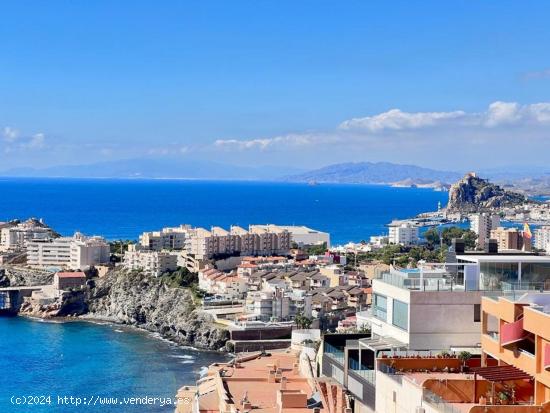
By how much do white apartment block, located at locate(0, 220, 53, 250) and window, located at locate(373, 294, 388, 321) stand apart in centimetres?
5507

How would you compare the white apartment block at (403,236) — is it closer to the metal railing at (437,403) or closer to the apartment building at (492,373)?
the apartment building at (492,373)

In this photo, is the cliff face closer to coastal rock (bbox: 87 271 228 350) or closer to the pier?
coastal rock (bbox: 87 271 228 350)

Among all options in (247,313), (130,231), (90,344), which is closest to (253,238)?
(247,313)

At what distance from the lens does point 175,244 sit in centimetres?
6156

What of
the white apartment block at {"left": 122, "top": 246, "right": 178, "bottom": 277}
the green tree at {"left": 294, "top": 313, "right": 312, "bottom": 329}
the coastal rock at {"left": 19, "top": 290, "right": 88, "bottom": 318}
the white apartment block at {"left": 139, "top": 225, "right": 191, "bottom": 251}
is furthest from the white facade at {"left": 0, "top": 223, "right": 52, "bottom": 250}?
the green tree at {"left": 294, "top": 313, "right": 312, "bottom": 329}

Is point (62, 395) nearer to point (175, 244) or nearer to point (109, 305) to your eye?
point (109, 305)

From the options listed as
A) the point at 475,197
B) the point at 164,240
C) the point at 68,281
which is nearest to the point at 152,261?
the point at 68,281

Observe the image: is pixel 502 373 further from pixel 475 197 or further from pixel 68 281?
pixel 475 197

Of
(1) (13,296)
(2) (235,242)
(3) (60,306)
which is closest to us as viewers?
(3) (60,306)

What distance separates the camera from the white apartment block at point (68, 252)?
190 ft

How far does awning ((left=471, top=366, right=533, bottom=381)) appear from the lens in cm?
970

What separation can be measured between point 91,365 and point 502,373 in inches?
1047

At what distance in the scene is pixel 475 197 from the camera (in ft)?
496

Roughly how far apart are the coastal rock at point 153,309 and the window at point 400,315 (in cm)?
2676
